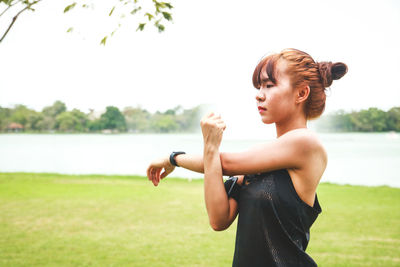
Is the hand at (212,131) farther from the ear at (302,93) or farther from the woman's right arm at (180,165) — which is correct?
the ear at (302,93)

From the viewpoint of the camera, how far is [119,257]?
635 cm

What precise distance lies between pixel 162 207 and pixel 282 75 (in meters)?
9.48

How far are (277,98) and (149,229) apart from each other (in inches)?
286

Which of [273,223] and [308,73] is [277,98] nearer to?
[308,73]

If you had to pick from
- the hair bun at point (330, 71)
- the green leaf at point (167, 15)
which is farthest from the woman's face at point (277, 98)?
the green leaf at point (167, 15)

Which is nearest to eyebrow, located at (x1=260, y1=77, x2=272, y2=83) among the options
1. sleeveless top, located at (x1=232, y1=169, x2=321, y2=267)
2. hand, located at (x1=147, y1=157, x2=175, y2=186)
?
sleeveless top, located at (x1=232, y1=169, x2=321, y2=267)

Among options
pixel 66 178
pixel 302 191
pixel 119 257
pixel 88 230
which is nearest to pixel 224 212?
pixel 302 191

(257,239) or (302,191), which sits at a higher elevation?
(302,191)

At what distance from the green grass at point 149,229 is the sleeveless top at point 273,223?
488cm

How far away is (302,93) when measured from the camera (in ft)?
4.69

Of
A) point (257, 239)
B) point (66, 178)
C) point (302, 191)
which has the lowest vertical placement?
point (66, 178)

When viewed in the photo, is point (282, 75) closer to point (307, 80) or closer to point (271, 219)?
point (307, 80)

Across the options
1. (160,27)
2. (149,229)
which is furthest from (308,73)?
(149,229)

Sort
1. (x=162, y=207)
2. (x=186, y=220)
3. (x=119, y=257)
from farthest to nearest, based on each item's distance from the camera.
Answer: (x=162, y=207)
(x=186, y=220)
(x=119, y=257)
